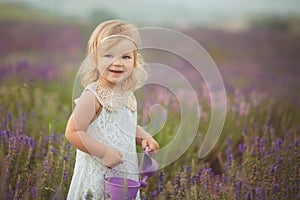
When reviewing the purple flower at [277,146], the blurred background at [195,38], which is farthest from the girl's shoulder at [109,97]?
the blurred background at [195,38]

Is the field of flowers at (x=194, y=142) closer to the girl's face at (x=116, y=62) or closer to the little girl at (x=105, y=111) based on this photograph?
the little girl at (x=105, y=111)

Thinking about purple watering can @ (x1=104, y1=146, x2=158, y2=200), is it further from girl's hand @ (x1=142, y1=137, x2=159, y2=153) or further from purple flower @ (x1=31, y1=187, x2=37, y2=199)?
purple flower @ (x1=31, y1=187, x2=37, y2=199)

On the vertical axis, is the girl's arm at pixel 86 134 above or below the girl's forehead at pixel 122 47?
below

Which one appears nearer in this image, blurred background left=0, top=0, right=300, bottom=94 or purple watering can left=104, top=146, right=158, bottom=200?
purple watering can left=104, top=146, right=158, bottom=200

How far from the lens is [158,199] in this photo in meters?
2.01

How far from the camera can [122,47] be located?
6.14 feet

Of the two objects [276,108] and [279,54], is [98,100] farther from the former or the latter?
[279,54]

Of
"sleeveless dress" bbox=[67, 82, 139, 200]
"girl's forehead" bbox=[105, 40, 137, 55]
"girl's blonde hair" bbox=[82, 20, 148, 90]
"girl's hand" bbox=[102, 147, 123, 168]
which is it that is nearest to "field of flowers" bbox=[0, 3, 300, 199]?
"sleeveless dress" bbox=[67, 82, 139, 200]

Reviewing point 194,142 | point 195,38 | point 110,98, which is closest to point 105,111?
point 110,98

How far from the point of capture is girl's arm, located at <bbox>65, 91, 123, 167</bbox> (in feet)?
5.65

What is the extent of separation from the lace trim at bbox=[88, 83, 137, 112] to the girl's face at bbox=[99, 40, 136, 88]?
0.04 meters

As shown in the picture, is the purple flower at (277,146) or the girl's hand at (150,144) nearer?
the girl's hand at (150,144)

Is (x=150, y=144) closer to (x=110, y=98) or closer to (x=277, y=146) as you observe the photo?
(x=110, y=98)

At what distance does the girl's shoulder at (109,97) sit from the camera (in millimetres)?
1866
